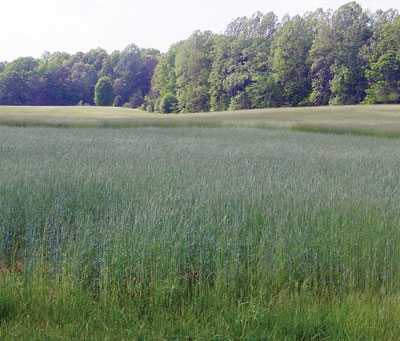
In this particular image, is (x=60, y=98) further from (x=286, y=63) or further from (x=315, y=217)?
(x=315, y=217)

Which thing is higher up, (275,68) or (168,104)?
(275,68)

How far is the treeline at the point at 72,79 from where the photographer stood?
69875mm

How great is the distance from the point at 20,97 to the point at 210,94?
37556mm

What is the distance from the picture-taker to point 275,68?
49.3 metres

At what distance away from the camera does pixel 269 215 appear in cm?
508

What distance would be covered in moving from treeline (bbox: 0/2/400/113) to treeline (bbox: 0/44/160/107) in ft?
0.81

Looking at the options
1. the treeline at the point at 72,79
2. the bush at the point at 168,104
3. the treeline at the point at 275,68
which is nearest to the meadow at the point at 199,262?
the treeline at the point at 275,68

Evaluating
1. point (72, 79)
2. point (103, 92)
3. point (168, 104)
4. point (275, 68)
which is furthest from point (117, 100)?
point (275, 68)

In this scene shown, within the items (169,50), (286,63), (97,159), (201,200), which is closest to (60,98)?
(169,50)

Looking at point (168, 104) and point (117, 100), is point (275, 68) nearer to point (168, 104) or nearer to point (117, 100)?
point (168, 104)

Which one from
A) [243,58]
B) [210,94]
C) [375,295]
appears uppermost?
[243,58]

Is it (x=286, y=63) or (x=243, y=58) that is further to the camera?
(x=243, y=58)

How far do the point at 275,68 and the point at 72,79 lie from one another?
4285cm

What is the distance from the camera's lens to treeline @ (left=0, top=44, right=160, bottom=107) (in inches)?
2751
